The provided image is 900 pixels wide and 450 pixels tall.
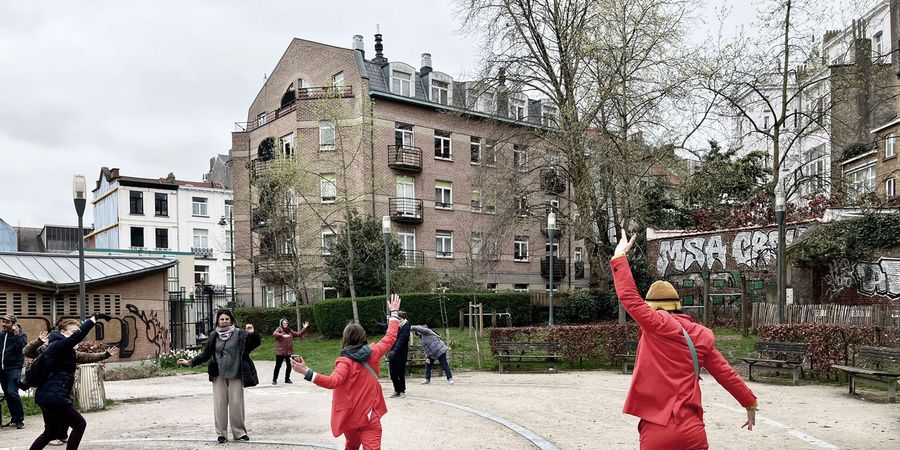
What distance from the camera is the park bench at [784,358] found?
13.9 m

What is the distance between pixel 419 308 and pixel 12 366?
724 inches

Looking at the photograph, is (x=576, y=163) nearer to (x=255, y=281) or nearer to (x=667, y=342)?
(x=667, y=342)

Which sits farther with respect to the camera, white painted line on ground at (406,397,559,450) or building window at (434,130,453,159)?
building window at (434,130,453,159)

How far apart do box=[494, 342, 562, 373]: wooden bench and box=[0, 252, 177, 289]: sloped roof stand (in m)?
13.4

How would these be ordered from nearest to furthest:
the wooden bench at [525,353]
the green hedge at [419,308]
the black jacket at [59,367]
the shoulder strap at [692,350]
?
1. the shoulder strap at [692,350]
2. the black jacket at [59,367]
3. the wooden bench at [525,353]
4. the green hedge at [419,308]

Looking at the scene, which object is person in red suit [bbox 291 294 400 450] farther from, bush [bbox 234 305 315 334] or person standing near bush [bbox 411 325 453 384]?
bush [bbox 234 305 315 334]

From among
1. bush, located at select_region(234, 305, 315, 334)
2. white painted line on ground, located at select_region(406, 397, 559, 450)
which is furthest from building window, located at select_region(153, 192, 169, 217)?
white painted line on ground, located at select_region(406, 397, 559, 450)

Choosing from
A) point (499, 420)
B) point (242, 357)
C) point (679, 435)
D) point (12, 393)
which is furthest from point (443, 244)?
point (679, 435)

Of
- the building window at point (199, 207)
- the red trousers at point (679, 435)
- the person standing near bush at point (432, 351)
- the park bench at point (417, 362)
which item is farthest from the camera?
the building window at point (199, 207)

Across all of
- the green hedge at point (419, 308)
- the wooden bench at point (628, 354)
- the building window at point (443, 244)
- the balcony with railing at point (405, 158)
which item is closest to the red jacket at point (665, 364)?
the wooden bench at point (628, 354)

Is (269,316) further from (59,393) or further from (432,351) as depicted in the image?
(59,393)

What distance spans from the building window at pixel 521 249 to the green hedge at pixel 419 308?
441 inches

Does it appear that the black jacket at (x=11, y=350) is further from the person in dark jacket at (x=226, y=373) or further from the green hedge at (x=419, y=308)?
the green hedge at (x=419, y=308)

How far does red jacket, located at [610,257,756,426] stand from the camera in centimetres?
448
